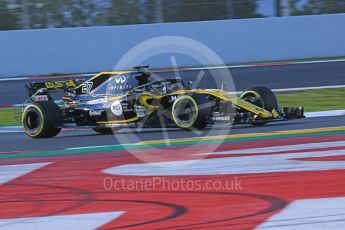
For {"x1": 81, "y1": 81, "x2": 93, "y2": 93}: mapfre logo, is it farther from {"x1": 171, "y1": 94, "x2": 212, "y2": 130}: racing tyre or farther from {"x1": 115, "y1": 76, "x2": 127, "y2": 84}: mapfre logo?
{"x1": 171, "y1": 94, "x2": 212, "y2": 130}: racing tyre

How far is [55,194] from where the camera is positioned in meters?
6.26

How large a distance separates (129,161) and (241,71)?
13.3 meters

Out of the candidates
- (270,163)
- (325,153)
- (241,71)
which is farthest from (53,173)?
(241,71)

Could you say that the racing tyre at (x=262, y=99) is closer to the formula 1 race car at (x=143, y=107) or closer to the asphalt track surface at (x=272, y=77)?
the formula 1 race car at (x=143, y=107)

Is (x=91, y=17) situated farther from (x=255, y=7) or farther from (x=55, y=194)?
(x=55, y=194)

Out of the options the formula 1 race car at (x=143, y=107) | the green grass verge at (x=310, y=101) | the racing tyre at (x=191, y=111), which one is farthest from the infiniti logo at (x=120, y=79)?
the green grass verge at (x=310, y=101)

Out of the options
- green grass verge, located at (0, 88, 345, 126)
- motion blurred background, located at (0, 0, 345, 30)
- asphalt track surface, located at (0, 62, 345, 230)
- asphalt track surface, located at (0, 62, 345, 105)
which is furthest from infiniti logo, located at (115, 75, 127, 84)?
motion blurred background, located at (0, 0, 345, 30)

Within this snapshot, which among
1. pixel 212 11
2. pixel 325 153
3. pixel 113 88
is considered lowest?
pixel 325 153

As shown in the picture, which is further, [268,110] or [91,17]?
[91,17]

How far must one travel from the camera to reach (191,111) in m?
10.6

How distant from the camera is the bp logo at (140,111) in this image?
11008 millimetres

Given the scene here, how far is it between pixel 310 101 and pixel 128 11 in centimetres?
924

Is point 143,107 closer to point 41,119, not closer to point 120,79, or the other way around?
point 120,79

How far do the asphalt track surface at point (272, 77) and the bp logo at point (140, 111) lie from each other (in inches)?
274
